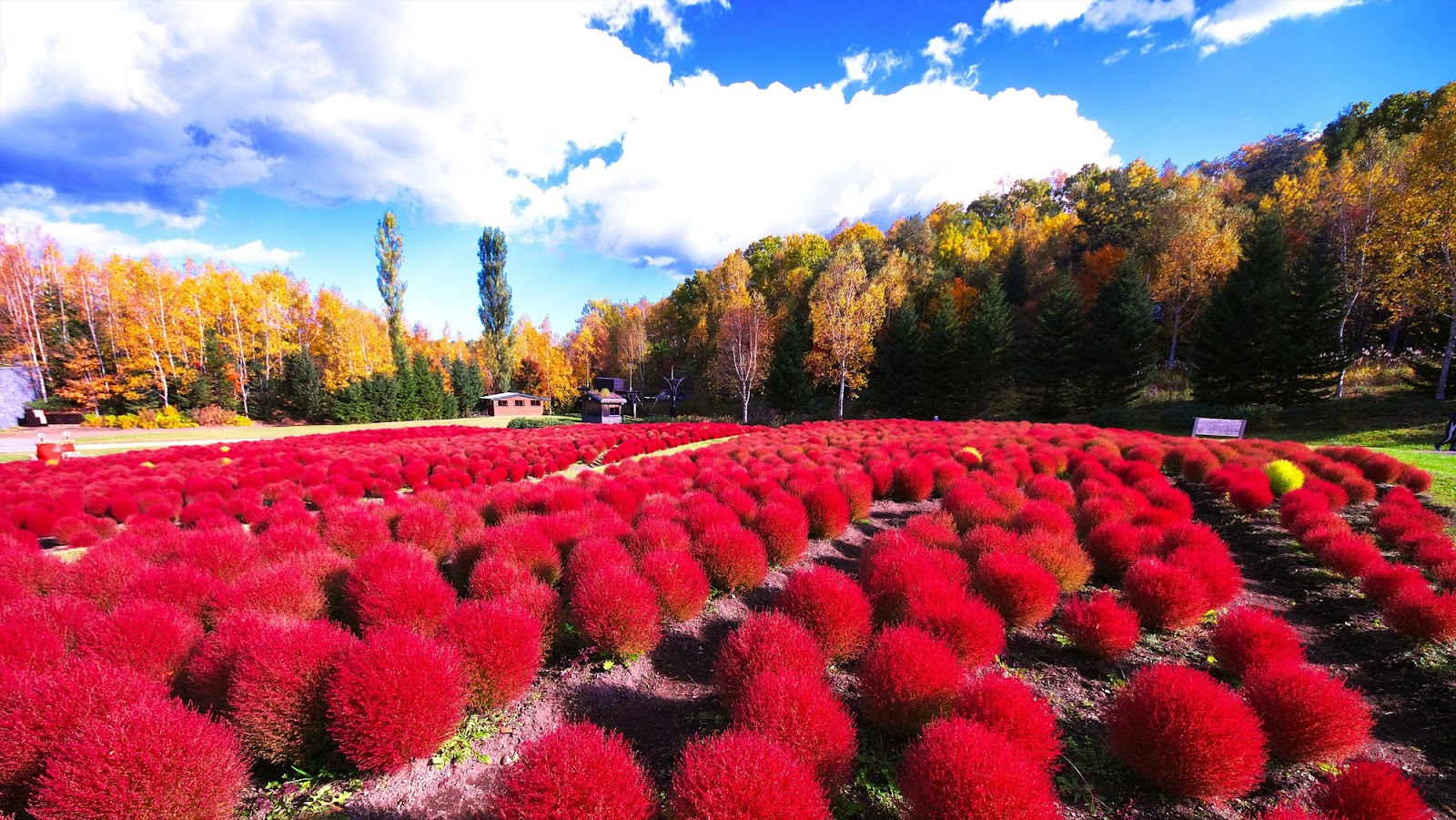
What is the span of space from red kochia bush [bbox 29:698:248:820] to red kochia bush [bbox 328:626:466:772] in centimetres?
46

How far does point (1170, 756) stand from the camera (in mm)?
2613

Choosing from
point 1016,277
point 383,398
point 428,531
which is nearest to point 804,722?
point 428,531

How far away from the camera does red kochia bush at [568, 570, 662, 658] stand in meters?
3.85

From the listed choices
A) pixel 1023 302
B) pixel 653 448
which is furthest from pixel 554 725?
pixel 1023 302

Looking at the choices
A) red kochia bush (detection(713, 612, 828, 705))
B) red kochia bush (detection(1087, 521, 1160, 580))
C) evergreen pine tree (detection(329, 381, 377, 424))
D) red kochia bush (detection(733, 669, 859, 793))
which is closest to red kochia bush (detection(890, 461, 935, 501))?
red kochia bush (detection(1087, 521, 1160, 580))

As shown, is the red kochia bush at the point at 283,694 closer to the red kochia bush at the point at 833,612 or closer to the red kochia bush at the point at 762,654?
the red kochia bush at the point at 762,654

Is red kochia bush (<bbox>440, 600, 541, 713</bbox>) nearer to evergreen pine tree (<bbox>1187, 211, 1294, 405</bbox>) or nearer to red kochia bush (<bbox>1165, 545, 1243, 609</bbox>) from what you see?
red kochia bush (<bbox>1165, 545, 1243, 609</bbox>)

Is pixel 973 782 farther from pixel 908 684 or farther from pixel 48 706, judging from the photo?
pixel 48 706

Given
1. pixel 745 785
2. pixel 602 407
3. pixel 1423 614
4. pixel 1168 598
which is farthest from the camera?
pixel 602 407

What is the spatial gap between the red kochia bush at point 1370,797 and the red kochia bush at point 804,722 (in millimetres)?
2246

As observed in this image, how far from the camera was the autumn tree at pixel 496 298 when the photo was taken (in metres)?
55.1

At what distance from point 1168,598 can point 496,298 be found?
61.3m

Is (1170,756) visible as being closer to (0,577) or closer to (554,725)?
(554,725)

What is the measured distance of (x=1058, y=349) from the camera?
30.6m
